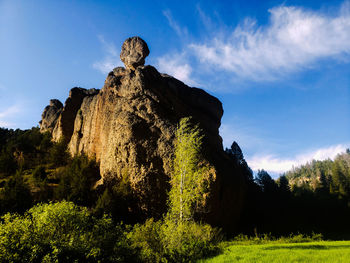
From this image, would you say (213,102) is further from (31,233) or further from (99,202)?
(31,233)

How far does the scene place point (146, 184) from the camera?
2800 cm

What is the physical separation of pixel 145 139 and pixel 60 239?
1919 centimetres

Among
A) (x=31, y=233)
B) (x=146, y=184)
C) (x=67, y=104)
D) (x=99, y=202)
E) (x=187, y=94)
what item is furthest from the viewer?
(x=67, y=104)

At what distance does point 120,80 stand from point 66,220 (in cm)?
2941

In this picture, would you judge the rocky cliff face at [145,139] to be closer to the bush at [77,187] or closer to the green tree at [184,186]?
the bush at [77,187]

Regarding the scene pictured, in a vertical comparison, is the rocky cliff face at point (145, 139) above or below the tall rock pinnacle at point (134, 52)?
below

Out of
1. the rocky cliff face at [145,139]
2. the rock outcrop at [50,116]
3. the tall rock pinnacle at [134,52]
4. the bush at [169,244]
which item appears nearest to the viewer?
the bush at [169,244]

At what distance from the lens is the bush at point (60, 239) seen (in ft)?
36.8

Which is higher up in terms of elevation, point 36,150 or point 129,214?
point 36,150

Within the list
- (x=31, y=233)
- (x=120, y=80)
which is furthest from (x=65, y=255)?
(x=120, y=80)

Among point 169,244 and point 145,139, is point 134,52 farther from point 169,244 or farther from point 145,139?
point 169,244

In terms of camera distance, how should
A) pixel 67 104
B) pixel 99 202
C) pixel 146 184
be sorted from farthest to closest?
pixel 67 104 → pixel 146 184 → pixel 99 202

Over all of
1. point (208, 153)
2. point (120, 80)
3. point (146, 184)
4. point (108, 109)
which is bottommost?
point (146, 184)

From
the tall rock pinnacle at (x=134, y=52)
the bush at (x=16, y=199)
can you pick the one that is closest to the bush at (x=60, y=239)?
the bush at (x=16, y=199)
